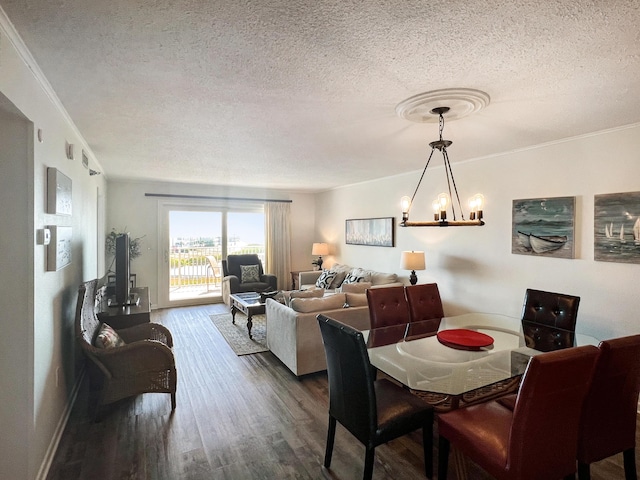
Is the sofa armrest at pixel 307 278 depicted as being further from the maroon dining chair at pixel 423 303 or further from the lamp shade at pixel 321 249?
the maroon dining chair at pixel 423 303

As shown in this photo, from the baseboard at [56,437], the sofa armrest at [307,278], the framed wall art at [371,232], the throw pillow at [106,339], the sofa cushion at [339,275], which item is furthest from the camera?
the sofa armrest at [307,278]

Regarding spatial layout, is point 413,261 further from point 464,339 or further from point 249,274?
point 249,274

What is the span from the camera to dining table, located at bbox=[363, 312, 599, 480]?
204 centimetres

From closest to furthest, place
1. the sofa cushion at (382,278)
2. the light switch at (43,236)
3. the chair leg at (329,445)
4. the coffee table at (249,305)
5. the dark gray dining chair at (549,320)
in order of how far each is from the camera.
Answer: the light switch at (43,236) < the chair leg at (329,445) < the dark gray dining chair at (549,320) < the coffee table at (249,305) < the sofa cushion at (382,278)

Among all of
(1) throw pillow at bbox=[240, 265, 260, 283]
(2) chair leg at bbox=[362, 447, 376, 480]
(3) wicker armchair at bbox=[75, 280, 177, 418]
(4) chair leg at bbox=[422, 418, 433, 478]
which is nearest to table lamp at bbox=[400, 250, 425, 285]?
(4) chair leg at bbox=[422, 418, 433, 478]

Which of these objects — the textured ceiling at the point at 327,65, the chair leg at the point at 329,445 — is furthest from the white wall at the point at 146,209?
the chair leg at the point at 329,445

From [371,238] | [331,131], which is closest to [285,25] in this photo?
[331,131]

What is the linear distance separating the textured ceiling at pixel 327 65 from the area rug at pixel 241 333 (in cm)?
262

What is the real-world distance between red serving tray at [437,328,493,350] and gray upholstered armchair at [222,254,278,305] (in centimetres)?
421

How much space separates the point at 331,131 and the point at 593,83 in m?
1.87

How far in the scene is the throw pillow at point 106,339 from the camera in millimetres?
2844

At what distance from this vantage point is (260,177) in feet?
18.9

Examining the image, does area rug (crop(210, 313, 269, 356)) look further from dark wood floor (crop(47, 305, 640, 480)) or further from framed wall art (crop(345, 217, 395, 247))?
framed wall art (crop(345, 217, 395, 247))

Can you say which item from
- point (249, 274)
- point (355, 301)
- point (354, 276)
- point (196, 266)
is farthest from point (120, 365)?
point (196, 266)
